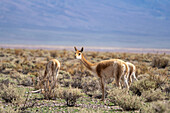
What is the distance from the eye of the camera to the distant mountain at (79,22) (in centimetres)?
12338

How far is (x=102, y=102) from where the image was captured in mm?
8383

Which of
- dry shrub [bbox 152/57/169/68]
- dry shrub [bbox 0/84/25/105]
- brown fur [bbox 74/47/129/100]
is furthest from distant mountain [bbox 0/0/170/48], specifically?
brown fur [bbox 74/47/129/100]

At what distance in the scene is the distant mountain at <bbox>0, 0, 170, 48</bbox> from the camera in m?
123

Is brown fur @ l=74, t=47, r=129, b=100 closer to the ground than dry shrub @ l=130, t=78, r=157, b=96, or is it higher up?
higher up

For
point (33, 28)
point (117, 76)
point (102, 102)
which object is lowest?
point (102, 102)

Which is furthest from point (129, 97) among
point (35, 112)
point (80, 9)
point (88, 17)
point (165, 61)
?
point (80, 9)

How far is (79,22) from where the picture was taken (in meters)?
160

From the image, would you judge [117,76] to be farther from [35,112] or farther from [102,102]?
[35,112]

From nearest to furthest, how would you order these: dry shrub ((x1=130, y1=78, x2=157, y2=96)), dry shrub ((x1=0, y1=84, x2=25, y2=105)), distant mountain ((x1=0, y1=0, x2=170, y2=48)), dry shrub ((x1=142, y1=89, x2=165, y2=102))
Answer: dry shrub ((x1=0, y1=84, x2=25, y2=105))
dry shrub ((x1=142, y1=89, x2=165, y2=102))
dry shrub ((x1=130, y1=78, x2=157, y2=96))
distant mountain ((x1=0, y1=0, x2=170, y2=48))

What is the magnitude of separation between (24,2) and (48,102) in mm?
191290

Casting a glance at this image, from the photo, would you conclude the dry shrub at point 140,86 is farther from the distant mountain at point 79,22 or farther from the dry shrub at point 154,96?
the distant mountain at point 79,22

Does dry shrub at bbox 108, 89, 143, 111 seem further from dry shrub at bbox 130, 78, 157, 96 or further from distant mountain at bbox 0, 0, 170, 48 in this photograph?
distant mountain at bbox 0, 0, 170, 48

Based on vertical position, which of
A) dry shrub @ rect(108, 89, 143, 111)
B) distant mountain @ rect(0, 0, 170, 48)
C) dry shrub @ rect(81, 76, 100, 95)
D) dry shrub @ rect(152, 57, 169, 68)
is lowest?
dry shrub @ rect(81, 76, 100, 95)

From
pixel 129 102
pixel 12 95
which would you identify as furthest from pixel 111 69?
pixel 12 95
